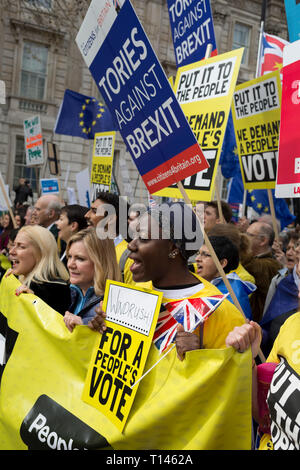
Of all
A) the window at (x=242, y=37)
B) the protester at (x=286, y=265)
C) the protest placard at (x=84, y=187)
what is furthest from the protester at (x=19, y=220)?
the window at (x=242, y=37)

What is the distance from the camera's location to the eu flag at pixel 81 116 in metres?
8.79

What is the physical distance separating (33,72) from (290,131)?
1912 centimetres

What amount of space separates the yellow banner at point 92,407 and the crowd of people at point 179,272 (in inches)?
3.5

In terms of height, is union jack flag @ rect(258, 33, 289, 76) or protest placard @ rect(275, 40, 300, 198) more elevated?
union jack flag @ rect(258, 33, 289, 76)

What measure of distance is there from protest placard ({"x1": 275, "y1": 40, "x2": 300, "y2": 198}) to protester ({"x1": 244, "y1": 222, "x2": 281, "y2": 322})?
160 cm

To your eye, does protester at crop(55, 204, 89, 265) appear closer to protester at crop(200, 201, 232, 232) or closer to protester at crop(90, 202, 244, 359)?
→ protester at crop(200, 201, 232, 232)

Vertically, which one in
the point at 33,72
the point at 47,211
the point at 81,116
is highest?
the point at 33,72

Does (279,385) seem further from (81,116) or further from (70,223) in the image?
(81,116)

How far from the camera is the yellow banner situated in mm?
1872

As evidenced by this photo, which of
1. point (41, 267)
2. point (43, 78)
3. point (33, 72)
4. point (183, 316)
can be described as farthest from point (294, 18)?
point (43, 78)

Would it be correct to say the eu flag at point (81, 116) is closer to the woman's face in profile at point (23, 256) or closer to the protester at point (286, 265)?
the protester at point (286, 265)

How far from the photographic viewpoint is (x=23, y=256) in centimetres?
362

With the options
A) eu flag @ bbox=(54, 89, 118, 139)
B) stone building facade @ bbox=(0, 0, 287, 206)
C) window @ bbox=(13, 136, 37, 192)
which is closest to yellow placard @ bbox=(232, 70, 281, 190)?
eu flag @ bbox=(54, 89, 118, 139)
